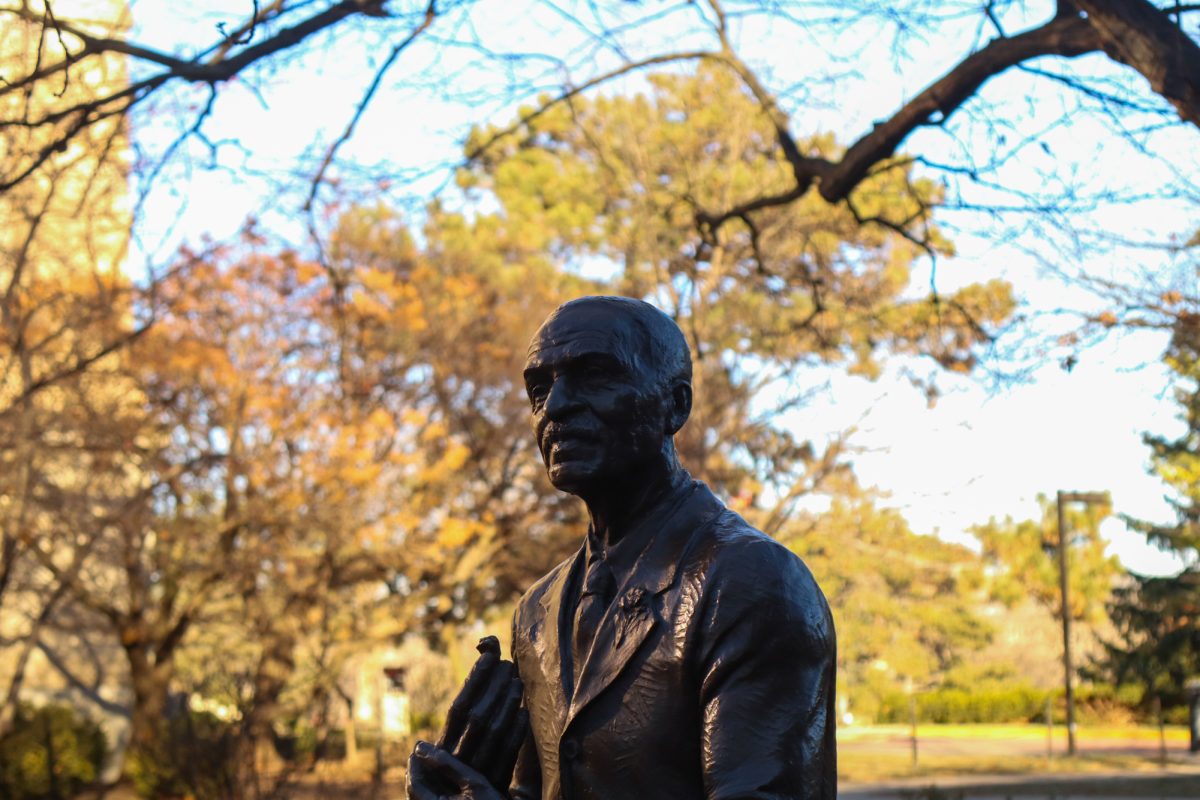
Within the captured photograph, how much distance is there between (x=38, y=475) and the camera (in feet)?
51.1

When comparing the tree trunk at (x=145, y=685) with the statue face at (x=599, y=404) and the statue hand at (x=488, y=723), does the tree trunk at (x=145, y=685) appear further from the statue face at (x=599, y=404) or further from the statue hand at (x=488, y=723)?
the statue face at (x=599, y=404)

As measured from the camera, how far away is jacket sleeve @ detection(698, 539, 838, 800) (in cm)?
219

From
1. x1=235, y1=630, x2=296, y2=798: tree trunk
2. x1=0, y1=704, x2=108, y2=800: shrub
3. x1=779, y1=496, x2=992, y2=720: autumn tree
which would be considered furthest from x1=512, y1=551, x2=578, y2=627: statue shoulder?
x1=0, y1=704, x2=108, y2=800: shrub

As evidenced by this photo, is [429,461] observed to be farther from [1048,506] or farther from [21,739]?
[1048,506]

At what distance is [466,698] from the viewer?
2.46 metres

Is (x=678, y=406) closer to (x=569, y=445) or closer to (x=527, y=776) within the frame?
(x=569, y=445)

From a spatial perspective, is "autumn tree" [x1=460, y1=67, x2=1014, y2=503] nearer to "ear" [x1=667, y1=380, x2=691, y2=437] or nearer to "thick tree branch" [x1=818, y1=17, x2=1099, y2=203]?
"thick tree branch" [x1=818, y1=17, x2=1099, y2=203]

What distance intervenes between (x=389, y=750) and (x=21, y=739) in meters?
5.76

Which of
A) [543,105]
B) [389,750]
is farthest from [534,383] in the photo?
[389,750]

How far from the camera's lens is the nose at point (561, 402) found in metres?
2.44

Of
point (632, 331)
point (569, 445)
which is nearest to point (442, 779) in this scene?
point (569, 445)

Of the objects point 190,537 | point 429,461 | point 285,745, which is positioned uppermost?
point 429,461

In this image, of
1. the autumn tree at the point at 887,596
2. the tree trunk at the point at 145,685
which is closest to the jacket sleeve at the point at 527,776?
the autumn tree at the point at 887,596

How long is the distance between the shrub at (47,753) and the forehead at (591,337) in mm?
18752
